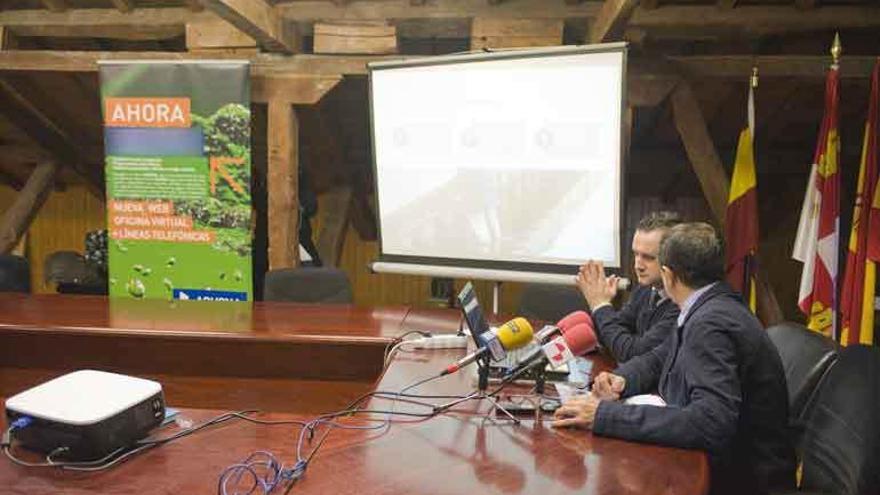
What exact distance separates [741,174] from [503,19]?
1551 mm

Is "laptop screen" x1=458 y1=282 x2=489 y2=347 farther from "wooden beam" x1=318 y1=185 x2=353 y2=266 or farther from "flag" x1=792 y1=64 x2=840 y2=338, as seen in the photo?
"wooden beam" x1=318 y1=185 x2=353 y2=266

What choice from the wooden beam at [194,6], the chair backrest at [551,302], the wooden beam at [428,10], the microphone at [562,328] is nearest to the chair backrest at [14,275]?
the wooden beam at [194,6]

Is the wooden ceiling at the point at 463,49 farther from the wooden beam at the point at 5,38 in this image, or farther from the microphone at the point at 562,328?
the microphone at the point at 562,328

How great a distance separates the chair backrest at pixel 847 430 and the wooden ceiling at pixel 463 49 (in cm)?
174

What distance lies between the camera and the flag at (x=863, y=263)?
121 inches

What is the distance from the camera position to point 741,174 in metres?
3.51

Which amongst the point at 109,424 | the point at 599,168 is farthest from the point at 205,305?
the point at 599,168

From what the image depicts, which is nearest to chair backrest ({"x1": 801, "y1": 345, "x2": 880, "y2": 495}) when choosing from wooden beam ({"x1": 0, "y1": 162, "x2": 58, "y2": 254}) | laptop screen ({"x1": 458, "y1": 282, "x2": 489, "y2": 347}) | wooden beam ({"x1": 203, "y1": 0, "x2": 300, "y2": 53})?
laptop screen ({"x1": 458, "y1": 282, "x2": 489, "y2": 347})

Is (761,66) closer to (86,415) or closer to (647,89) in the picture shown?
(647,89)

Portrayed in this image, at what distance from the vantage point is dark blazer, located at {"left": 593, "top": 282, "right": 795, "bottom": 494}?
146 cm

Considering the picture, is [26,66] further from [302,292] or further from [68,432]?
[68,432]

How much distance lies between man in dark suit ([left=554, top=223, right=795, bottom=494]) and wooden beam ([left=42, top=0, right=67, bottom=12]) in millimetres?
3994

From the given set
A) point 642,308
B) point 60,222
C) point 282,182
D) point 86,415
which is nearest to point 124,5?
point 282,182

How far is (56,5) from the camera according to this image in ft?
13.3
